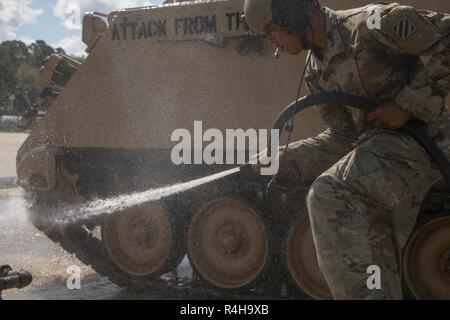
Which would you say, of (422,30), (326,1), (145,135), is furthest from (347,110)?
(145,135)

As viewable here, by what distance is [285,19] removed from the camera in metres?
2.96

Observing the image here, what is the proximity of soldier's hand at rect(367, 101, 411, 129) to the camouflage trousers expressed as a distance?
39 millimetres

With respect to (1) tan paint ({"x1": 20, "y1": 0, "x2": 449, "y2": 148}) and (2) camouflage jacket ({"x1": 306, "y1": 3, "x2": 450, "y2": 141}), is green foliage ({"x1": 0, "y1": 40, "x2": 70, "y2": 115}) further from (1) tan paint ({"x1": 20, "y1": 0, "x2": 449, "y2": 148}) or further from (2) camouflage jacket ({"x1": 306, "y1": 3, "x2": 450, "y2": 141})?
(2) camouflage jacket ({"x1": 306, "y1": 3, "x2": 450, "y2": 141})

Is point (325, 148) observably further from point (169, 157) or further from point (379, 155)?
point (169, 157)

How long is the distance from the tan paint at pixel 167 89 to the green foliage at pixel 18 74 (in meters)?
20.3

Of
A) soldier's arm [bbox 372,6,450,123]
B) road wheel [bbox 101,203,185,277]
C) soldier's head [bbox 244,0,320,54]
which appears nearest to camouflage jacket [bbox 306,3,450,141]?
soldier's arm [bbox 372,6,450,123]

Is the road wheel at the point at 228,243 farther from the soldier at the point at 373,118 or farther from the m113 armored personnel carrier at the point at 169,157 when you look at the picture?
the soldier at the point at 373,118

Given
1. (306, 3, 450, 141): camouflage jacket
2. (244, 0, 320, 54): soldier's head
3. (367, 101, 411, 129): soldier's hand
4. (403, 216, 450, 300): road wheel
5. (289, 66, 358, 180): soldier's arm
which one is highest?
(244, 0, 320, 54): soldier's head

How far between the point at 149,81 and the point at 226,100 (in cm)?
71

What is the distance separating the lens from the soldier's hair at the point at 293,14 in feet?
9.67

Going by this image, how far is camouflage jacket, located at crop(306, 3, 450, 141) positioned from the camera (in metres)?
2.76

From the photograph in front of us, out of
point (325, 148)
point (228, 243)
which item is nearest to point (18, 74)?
point (228, 243)

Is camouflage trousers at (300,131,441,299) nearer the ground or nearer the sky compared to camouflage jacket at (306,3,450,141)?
nearer the ground

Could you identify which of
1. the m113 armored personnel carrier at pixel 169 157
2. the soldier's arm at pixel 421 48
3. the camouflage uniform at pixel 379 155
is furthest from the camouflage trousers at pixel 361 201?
the m113 armored personnel carrier at pixel 169 157
